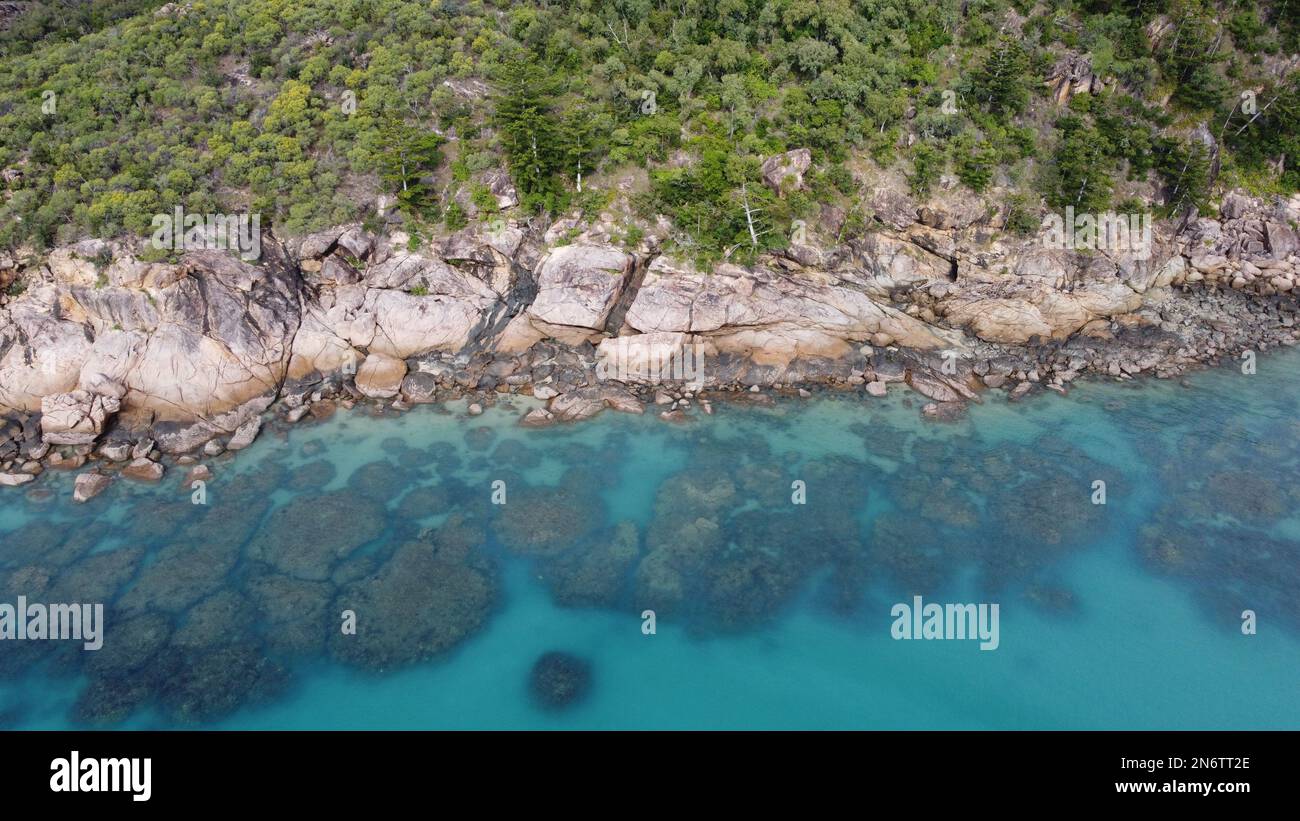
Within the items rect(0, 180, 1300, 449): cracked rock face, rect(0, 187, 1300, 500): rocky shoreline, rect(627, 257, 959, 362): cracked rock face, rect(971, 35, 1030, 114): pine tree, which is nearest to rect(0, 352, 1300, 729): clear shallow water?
rect(0, 187, 1300, 500): rocky shoreline

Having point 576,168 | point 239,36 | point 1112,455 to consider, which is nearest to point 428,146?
point 576,168

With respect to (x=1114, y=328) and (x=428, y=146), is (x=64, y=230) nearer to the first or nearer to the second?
(x=428, y=146)

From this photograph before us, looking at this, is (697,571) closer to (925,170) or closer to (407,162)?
(925,170)

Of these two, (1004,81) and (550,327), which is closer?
(550,327)

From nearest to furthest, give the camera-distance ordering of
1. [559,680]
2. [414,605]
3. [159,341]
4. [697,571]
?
[559,680]
[414,605]
[697,571]
[159,341]

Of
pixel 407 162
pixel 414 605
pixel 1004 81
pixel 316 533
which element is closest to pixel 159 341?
pixel 316 533

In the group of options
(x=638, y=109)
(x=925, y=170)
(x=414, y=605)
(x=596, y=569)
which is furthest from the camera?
(x=638, y=109)

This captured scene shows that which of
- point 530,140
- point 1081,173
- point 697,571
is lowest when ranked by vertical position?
point 697,571

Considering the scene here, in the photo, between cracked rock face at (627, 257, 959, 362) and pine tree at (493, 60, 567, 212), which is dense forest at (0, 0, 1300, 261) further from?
cracked rock face at (627, 257, 959, 362)
